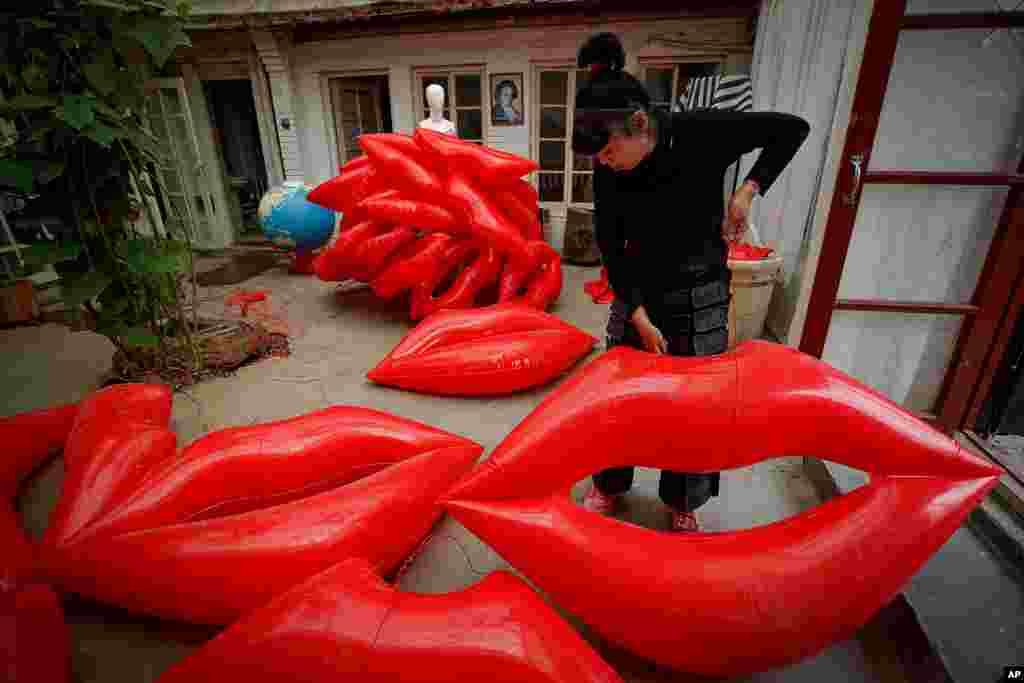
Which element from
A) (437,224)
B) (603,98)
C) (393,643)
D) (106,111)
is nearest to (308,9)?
(437,224)

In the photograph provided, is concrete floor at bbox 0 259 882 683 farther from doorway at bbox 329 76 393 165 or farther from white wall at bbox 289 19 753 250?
doorway at bbox 329 76 393 165

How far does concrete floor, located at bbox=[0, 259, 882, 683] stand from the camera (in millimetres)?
1198

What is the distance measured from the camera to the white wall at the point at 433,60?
14.4 feet

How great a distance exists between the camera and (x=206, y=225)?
5.89m

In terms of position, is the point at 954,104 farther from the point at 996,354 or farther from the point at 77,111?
the point at 77,111

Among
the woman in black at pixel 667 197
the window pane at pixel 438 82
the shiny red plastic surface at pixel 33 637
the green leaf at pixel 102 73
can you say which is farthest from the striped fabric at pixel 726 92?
the shiny red plastic surface at pixel 33 637

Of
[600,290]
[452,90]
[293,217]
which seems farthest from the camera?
[452,90]

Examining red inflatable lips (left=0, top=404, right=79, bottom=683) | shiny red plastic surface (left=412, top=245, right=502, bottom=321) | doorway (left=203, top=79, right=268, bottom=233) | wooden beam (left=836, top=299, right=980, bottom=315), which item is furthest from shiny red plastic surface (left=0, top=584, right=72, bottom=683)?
doorway (left=203, top=79, right=268, bottom=233)

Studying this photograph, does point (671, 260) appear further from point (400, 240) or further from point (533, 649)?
point (400, 240)

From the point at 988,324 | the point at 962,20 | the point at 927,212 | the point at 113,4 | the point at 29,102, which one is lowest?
the point at 988,324

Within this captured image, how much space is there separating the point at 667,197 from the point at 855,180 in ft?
3.07

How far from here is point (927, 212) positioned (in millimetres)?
1849

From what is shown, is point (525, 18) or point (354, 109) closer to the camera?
point (525, 18)

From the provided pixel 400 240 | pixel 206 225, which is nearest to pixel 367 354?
pixel 400 240
